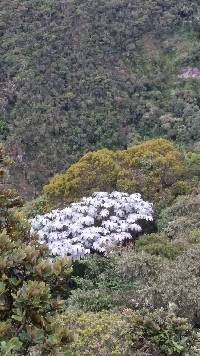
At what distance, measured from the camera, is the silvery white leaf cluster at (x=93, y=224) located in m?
14.7

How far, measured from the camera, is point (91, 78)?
121ft

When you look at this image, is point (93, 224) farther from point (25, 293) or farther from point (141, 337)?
point (25, 293)

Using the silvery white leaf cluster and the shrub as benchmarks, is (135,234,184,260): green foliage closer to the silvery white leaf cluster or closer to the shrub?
the silvery white leaf cluster

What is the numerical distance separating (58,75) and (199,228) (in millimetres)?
23944

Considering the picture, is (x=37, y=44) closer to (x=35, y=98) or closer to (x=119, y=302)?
(x=35, y=98)

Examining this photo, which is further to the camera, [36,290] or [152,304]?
[152,304]

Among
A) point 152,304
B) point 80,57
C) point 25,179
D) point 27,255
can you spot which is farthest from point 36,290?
point 80,57

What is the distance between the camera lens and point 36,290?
3.84m

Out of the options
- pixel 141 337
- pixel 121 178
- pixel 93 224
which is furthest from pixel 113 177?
pixel 141 337

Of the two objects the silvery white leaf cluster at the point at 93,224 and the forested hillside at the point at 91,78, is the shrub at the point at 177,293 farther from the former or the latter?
the forested hillside at the point at 91,78

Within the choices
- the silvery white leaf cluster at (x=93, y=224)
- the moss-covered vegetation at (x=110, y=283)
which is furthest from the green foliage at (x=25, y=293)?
the silvery white leaf cluster at (x=93, y=224)

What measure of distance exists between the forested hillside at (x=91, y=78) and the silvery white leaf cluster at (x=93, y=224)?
15.3m

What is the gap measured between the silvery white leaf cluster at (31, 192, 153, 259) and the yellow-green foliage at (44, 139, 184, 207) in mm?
1803

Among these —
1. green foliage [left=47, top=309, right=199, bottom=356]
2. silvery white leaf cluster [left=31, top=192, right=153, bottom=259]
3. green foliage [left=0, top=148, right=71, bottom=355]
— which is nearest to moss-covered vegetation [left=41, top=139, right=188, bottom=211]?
silvery white leaf cluster [left=31, top=192, right=153, bottom=259]
